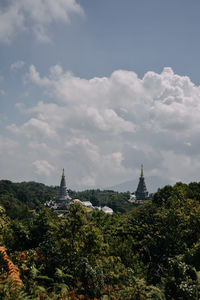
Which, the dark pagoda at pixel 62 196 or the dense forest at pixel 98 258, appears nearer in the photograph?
the dense forest at pixel 98 258

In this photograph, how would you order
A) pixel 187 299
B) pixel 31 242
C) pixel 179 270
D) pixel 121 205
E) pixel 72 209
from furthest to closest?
pixel 121 205, pixel 31 242, pixel 72 209, pixel 179 270, pixel 187 299

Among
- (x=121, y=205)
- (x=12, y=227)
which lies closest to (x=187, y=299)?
(x=12, y=227)

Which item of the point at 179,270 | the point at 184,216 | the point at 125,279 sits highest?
the point at 184,216

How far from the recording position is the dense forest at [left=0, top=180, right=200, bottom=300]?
10672 millimetres

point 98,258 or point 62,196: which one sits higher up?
point 62,196

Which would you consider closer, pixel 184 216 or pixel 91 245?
pixel 91 245

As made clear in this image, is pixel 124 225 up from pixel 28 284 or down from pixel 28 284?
up

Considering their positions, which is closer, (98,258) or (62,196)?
(98,258)

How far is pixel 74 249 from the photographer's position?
1478 cm

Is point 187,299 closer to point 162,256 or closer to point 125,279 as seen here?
point 125,279

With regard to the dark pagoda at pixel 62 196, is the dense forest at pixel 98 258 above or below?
below

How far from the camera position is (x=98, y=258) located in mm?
15195

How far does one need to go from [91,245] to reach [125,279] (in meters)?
2.83

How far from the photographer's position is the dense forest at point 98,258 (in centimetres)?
1067
